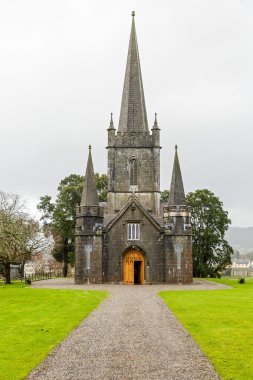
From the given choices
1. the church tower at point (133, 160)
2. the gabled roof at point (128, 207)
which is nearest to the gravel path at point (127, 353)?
the gabled roof at point (128, 207)

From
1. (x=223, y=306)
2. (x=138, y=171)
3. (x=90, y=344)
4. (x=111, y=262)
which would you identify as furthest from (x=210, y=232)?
(x=90, y=344)

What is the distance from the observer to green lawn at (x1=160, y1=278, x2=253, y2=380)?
476 inches

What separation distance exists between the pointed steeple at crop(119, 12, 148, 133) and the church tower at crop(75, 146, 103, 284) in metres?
10.7

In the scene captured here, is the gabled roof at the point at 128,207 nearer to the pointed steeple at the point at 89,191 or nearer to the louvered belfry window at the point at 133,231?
the louvered belfry window at the point at 133,231

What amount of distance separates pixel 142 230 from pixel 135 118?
14213 mm

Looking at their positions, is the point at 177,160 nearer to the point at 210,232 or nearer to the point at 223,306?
the point at 210,232

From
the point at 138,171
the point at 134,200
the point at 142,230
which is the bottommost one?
the point at 142,230

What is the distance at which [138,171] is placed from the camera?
5431 centimetres

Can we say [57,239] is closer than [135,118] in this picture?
No

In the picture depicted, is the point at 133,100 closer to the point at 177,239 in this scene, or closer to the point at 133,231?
the point at 133,231

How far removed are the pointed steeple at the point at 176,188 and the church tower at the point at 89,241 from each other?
25.0ft

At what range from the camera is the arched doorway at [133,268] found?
48.9m

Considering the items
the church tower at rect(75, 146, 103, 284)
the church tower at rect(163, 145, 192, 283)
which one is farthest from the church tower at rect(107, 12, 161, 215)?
the church tower at rect(75, 146, 103, 284)

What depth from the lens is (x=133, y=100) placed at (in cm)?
5612
